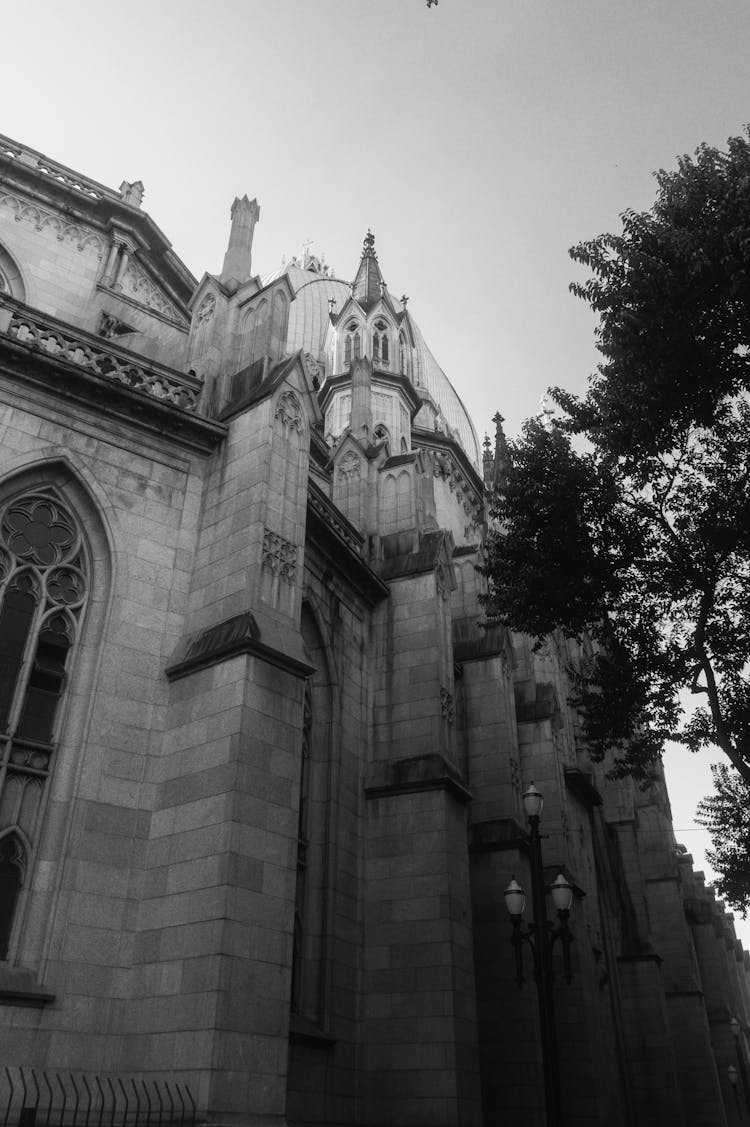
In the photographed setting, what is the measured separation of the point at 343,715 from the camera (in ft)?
53.3

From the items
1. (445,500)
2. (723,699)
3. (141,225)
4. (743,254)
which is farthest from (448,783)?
(445,500)

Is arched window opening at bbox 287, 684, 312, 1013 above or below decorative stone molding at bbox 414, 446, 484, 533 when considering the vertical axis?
below

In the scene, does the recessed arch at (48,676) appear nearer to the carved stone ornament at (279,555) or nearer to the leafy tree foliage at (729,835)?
the carved stone ornament at (279,555)

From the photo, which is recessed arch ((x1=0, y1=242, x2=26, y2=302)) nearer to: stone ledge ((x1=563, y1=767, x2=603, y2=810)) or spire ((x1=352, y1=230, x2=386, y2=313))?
spire ((x1=352, y1=230, x2=386, y2=313))

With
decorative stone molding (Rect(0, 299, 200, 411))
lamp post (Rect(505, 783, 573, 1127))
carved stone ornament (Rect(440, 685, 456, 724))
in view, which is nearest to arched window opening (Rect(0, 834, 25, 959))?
decorative stone molding (Rect(0, 299, 200, 411))

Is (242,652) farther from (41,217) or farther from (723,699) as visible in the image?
(41,217)

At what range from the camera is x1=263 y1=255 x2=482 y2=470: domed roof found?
49.2 meters

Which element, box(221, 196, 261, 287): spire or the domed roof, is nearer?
box(221, 196, 261, 287): spire

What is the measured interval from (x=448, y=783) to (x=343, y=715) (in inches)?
86.7

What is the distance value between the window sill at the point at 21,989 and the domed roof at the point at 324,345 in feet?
121

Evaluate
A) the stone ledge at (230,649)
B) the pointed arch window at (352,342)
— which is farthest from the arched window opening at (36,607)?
the pointed arch window at (352,342)

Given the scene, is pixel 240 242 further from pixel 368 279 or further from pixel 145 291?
pixel 368 279

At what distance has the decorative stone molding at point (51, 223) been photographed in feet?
68.6

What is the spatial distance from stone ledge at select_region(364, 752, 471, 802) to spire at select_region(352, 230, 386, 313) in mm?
21520
